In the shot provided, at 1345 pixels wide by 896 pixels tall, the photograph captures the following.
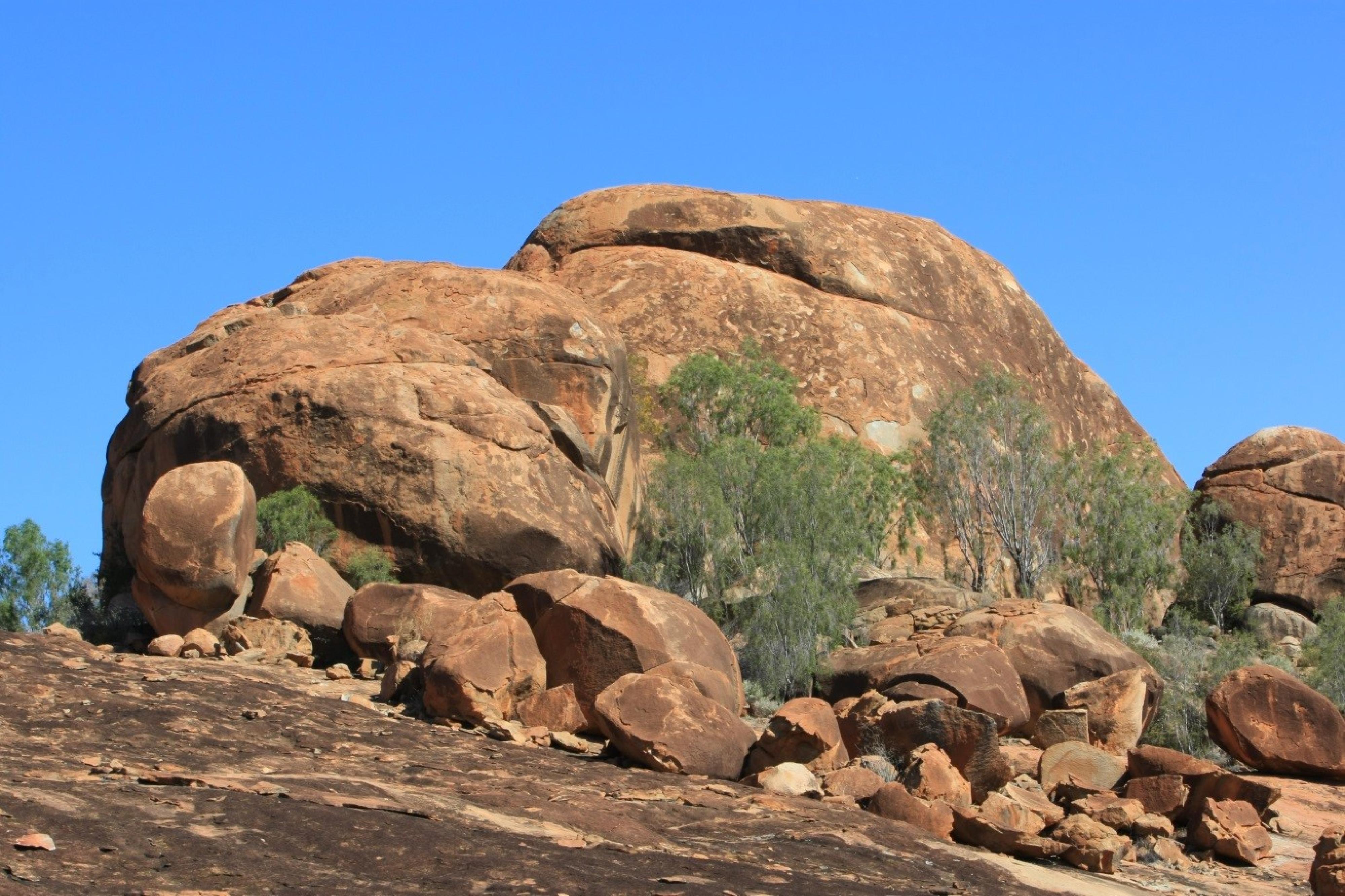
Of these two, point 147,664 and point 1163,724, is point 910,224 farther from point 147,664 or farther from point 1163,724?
point 147,664

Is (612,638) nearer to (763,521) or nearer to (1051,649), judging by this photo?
(1051,649)

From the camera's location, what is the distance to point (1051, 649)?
20359mm

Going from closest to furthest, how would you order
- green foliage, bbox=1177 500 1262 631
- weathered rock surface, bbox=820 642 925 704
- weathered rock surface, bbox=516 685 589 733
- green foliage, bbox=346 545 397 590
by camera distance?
weathered rock surface, bbox=516 685 589 733, green foliage, bbox=346 545 397 590, weathered rock surface, bbox=820 642 925 704, green foliage, bbox=1177 500 1262 631

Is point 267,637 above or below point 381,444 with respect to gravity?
below

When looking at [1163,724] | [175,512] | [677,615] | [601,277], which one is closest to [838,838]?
[677,615]

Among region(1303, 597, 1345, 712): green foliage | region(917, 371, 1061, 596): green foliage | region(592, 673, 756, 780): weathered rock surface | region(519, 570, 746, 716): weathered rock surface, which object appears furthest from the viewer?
region(917, 371, 1061, 596): green foliage

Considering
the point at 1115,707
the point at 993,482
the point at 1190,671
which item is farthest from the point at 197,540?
the point at 993,482

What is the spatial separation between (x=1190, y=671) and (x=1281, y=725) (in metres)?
4.10

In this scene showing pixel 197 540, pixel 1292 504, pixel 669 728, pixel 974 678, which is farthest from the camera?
pixel 1292 504

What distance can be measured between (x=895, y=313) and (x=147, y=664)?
72.5ft

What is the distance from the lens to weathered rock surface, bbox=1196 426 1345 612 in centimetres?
3145

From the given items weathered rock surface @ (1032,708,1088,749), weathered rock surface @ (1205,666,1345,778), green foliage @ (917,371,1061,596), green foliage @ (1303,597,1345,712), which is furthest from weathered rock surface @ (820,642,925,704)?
green foliage @ (917,371,1061,596)

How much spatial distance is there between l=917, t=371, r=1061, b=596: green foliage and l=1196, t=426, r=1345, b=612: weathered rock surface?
16.9 ft

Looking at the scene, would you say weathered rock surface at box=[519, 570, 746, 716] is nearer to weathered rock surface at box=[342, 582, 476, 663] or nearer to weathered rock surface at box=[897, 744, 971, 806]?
weathered rock surface at box=[342, 582, 476, 663]
